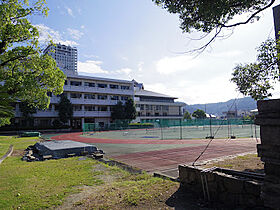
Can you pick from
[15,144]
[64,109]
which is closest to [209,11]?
[15,144]

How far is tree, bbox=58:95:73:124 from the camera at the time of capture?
44.8 metres

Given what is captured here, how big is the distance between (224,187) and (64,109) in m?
45.4

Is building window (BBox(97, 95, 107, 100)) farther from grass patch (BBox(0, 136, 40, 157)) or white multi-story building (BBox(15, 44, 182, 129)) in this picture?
grass patch (BBox(0, 136, 40, 157))

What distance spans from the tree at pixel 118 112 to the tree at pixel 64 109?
1226 centimetres

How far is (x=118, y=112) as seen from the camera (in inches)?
2080

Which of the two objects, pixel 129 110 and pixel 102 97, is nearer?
pixel 129 110

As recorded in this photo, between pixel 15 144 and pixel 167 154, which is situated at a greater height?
pixel 167 154

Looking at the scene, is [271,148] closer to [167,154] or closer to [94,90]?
[167,154]

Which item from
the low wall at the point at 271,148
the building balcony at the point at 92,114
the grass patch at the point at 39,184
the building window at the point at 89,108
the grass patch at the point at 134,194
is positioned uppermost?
the building window at the point at 89,108

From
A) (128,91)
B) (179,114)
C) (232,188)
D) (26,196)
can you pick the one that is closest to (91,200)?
(26,196)

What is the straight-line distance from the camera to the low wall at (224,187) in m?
3.51

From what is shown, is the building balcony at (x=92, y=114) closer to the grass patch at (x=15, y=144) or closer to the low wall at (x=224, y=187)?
the grass patch at (x=15, y=144)

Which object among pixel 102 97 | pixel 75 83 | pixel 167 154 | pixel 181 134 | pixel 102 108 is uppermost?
pixel 75 83

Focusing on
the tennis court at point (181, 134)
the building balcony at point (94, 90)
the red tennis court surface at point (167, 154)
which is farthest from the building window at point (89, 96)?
the red tennis court surface at point (167, 154)
